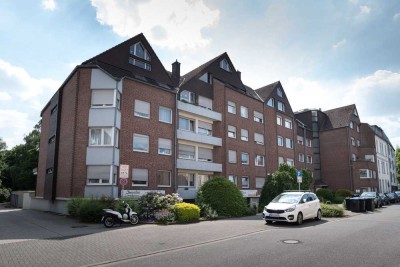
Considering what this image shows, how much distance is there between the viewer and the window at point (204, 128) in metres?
30.3

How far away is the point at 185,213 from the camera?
17.0 m

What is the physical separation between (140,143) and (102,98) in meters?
4.13

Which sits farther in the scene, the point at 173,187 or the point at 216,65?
the point at 216,65

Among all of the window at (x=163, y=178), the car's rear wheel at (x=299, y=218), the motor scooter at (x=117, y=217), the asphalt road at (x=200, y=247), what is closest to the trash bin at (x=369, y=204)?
the asphalt road at (x=200, y=247)

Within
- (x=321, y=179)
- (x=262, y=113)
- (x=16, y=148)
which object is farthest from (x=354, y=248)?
(x=16, y=148)

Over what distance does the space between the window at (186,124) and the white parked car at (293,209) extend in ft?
43.4

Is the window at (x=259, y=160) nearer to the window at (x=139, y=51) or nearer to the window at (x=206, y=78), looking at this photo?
the window at (x=206, y=78)

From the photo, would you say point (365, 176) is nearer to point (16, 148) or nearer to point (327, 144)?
point (327, 144)

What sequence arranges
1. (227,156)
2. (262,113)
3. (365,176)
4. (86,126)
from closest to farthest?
(86,126)
(227,156)
(262,113)
(365,176)

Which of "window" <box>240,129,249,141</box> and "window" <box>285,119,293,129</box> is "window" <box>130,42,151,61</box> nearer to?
"window" <box>240,129,249,141</box>

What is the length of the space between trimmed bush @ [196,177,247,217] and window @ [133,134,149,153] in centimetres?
557

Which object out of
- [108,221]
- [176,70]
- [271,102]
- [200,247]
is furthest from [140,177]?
[271,102]

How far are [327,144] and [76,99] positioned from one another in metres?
39.2

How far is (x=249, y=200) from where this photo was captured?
3369cm
